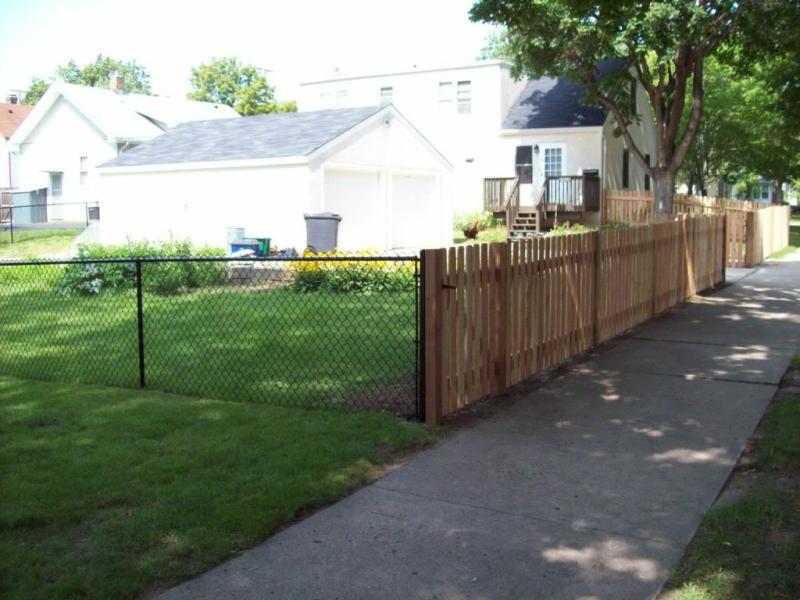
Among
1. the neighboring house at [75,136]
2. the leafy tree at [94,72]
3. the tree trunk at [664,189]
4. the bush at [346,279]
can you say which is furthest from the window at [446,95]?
the leafy tree at [94,72]

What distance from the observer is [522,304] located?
780 centimetres

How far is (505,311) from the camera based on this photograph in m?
7.43

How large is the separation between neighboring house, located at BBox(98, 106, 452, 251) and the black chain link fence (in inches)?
189

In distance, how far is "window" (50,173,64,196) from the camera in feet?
121

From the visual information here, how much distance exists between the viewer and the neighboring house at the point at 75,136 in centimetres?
3475

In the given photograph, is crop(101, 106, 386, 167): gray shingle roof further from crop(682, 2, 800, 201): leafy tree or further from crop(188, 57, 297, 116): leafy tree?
crop(188, 57, 297, 116): leafy tree

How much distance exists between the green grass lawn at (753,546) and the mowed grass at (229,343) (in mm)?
3004

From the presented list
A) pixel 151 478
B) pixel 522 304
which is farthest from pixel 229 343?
pixel 151 478

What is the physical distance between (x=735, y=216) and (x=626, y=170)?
14673mm

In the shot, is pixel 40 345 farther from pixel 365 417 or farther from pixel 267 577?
pixel 267 577

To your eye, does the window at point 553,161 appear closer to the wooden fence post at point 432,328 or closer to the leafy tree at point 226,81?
the wooden fence post at point 432,328

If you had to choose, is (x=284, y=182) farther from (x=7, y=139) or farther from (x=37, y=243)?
(x=7, y=139)

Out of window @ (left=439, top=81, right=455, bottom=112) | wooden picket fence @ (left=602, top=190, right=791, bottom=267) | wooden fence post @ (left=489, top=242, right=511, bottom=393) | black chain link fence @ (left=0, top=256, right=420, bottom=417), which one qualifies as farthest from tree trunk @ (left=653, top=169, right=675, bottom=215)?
wooden fence post @ (left=489, top=242, right=511, bottom=393)

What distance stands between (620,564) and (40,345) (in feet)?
26.3
